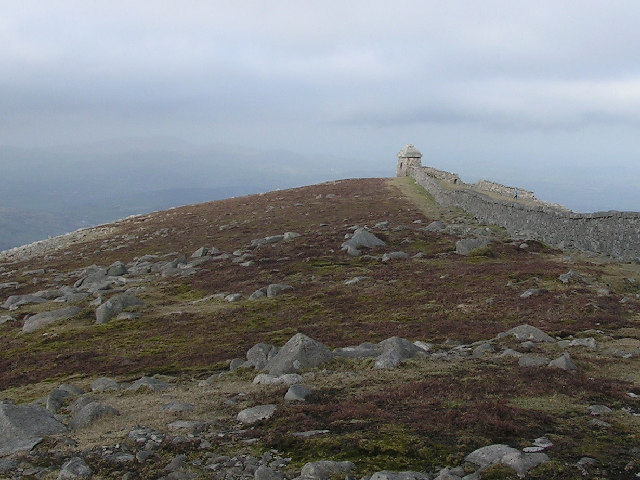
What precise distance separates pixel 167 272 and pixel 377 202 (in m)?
29.6

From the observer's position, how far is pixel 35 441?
32.7ft

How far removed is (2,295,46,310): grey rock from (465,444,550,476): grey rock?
94.3 ft

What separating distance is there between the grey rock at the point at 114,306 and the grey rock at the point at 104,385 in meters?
10.5

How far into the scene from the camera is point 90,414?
11.3 meters

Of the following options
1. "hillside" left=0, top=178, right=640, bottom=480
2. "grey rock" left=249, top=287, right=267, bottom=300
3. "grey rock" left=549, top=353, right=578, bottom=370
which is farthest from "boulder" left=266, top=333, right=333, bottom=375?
"grey rock" left=249, top=287, right=267, bottom=300

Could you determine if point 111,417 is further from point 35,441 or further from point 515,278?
point 515,278

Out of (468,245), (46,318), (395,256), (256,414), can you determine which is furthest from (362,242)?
(256,414)

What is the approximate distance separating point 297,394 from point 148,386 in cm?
470

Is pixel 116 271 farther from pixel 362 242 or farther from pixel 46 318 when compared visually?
pixel 362 242

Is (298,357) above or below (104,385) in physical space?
above

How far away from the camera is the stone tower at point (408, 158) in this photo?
8900cm

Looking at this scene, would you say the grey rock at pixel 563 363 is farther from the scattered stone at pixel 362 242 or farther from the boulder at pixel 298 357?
the scattered stone at pixel 362 242

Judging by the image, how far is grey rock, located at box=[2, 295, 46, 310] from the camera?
1185 inches

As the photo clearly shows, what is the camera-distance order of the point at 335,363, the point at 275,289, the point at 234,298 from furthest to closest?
the point at 275,289
the point at 234,298
the point at 335,363
